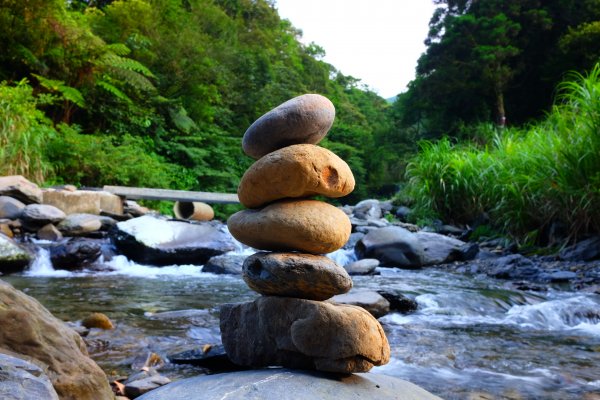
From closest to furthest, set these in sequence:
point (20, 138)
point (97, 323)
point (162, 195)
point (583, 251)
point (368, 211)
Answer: point (97, 323), point (583, 251), point (20, 138), point (162, 195), point (368, 211)

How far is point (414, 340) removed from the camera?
4.26 meters

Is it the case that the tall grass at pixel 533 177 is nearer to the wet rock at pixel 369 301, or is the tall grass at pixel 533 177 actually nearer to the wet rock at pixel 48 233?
the wet rock at pixel 369 301

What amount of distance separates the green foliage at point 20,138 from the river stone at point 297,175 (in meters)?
9.47

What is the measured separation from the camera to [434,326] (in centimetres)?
479

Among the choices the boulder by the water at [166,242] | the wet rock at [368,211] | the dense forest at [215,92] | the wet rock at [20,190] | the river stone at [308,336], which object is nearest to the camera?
the river stone at [308,336]

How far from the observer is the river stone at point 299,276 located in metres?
2.69

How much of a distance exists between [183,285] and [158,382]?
3.92 meters

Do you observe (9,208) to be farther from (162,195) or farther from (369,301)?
(369,301)

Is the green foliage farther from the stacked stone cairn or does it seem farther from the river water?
the stacked stone cairn

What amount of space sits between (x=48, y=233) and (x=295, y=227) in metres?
7.03

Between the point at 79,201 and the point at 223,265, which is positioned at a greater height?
the point at 79,201

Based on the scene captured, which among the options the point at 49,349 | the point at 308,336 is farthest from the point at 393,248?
the point at 49,349

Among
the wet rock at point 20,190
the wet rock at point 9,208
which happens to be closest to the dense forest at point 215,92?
the wet rock at point 20,190

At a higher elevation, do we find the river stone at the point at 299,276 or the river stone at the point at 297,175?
the river stone at the point at 297,175
